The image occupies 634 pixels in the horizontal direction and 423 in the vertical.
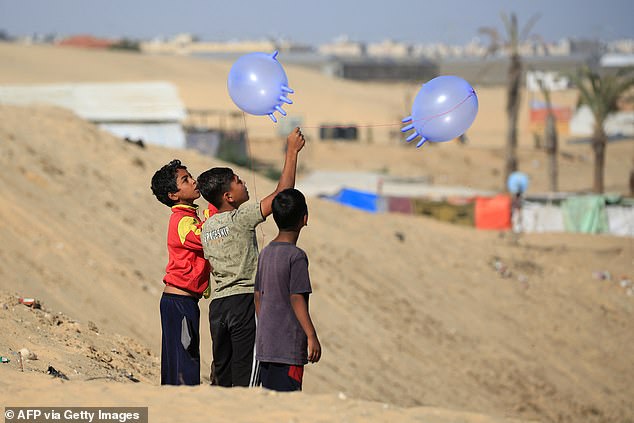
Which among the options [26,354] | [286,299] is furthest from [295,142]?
[26,354]

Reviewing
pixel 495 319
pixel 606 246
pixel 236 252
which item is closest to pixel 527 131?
pixel 606 246

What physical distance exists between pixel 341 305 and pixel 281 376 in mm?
7509

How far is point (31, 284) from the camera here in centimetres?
1013

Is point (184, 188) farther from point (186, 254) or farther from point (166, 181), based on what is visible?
point (186, 254)

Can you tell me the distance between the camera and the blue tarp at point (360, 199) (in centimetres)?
2150

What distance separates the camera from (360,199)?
21.9 m

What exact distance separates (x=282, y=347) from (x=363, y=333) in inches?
275

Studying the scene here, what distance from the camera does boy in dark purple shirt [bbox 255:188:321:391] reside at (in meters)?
4.98

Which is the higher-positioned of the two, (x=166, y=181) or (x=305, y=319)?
(x=166, y=181)

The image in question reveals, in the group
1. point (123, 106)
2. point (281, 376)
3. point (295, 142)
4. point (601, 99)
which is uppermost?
point (601, 99)

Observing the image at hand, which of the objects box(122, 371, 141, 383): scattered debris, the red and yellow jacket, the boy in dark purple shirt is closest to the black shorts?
the boy in dark purple shirt

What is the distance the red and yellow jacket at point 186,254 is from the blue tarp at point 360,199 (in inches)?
630

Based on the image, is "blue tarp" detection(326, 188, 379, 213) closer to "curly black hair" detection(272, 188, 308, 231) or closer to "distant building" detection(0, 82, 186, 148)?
"distant building" detection(0, 82, 186, 148)

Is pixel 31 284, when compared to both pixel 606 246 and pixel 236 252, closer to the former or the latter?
pixel 236 252
